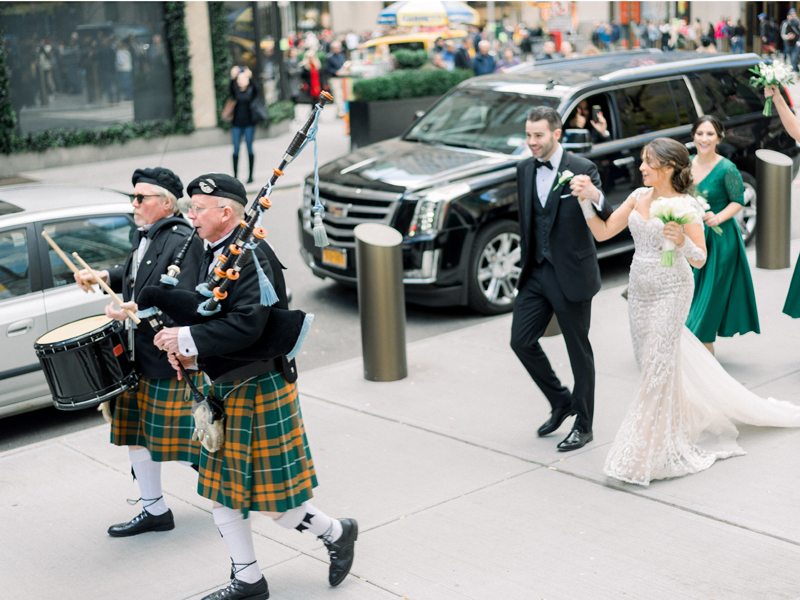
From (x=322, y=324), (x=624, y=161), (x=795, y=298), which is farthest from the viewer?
→ (x=624, y=161)

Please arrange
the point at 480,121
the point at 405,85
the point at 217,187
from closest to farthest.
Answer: the point at 217,187 < the point at 480,121 < the point at 405,85

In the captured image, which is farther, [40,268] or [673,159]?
[40,268]

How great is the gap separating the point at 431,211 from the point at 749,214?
444cm

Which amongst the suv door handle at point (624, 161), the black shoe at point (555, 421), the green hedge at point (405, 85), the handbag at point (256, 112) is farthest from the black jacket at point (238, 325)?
the green hedge at point (405, 85)

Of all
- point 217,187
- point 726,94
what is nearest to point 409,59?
point 726,94

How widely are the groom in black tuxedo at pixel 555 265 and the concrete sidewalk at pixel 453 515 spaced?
16.1 inches

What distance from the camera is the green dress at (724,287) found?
675cm

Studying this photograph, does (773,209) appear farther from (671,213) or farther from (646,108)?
(671,213)

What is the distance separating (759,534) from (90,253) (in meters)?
4.57

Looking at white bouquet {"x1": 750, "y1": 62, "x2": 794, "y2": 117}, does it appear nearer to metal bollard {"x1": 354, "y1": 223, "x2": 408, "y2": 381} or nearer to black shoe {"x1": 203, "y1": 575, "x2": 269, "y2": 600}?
metal bollard {"x1": 354, "y1": 223, "x2": 408, "y2": 381}

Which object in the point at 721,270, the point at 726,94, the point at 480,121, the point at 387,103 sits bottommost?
the point at 721,270

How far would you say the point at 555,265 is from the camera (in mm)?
5480

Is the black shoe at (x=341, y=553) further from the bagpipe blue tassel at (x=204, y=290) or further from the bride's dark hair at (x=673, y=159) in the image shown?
the bride's dark hair at (x=673, y=159)

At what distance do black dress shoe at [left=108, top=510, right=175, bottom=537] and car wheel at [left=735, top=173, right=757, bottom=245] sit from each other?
7.92 meters
